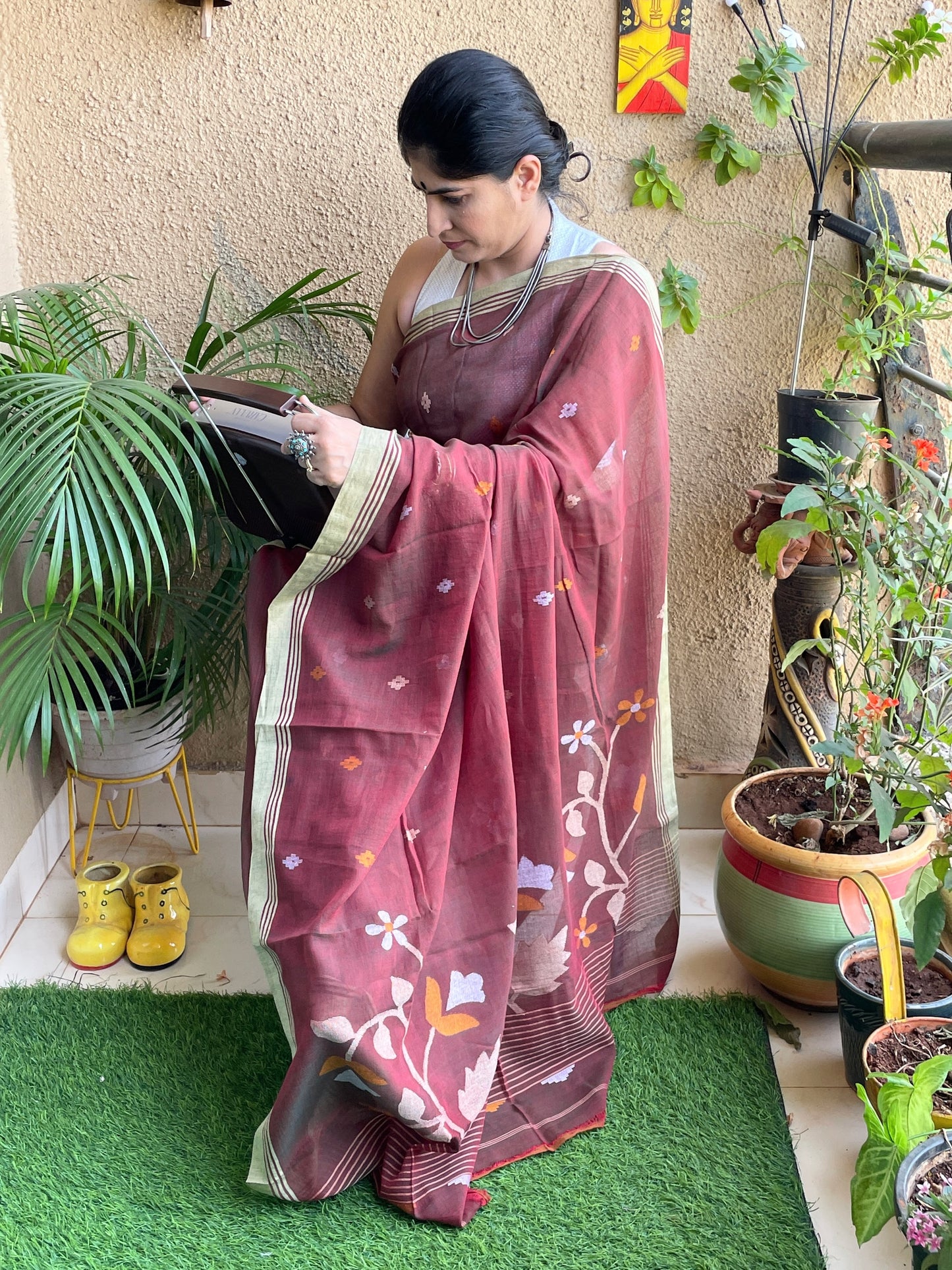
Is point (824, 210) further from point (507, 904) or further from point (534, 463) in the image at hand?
point (507, 904)

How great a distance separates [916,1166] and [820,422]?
3.78ft

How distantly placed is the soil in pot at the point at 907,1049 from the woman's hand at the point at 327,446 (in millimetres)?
1032

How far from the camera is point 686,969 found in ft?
6.15

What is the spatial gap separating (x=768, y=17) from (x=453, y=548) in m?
1.22

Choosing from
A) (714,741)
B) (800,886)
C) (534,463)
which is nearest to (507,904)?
(800,886)

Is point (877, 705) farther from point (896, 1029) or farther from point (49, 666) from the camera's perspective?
point (49, 666)

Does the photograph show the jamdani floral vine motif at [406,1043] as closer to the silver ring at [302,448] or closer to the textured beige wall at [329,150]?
the silver ring at [302,448]

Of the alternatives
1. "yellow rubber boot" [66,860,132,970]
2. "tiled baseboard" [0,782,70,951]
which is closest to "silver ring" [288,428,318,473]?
"yellow rubber boot" [66,860,132,970]

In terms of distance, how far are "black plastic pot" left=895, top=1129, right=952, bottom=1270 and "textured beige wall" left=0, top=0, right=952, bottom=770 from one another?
4.33ft

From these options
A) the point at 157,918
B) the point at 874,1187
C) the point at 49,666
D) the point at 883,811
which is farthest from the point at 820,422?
the point at 157,918

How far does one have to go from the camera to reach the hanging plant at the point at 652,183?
194 cm

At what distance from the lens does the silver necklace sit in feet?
5.18

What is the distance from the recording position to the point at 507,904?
1.49 metres

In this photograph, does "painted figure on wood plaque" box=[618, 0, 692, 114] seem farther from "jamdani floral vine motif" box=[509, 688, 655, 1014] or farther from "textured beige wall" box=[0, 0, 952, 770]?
"jamdani floral vine motif" box=[509, 688, 655, 1014]
